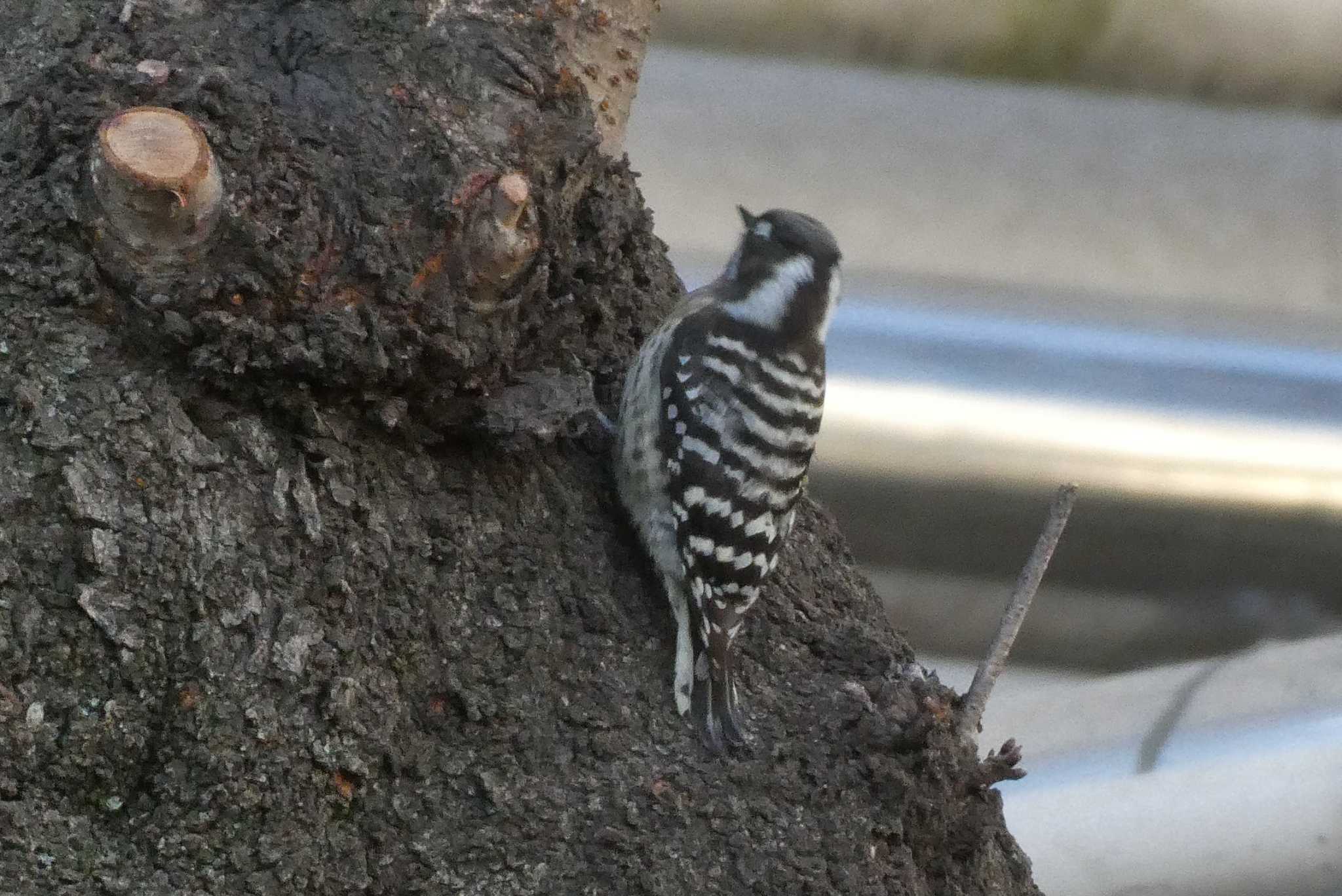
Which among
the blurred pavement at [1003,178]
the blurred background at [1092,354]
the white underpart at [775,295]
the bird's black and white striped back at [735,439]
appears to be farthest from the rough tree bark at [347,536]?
the blurred pavement at [1003,178]

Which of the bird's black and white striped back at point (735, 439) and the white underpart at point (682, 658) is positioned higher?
the bird's black and white striped back at point (735, 439)

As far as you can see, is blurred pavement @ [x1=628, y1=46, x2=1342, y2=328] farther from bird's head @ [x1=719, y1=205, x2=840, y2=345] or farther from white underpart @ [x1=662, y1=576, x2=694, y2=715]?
white underpart @ [x1=662, y1=576, x2=694, y2=715]

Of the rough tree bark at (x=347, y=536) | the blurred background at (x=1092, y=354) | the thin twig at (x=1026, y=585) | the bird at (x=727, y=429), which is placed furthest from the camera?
the blurred background at (x=1092, y=354)

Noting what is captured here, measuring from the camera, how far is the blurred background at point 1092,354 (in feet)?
7.95

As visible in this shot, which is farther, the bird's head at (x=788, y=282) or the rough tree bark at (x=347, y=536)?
the bird's head at (x=788, y=282)

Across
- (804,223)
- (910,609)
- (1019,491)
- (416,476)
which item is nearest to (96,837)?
(416,476)

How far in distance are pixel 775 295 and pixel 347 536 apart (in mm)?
762

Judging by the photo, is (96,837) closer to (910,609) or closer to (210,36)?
(210,36)

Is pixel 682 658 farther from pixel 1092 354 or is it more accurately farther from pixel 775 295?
pixel 1092 354

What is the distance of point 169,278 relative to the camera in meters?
1.00

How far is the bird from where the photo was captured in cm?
137

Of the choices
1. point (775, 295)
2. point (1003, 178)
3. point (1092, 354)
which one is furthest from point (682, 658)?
point (1003, 178)

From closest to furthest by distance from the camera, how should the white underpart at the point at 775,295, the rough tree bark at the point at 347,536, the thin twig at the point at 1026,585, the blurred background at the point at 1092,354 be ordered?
the rough tree bark at the point at 347,536
the thin twig at the point at 1026,585
the white underpart at the point at 775,295
the blurred background at the point at 1092,354

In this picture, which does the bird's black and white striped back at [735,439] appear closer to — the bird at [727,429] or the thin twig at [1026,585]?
the bird at [727,429]
